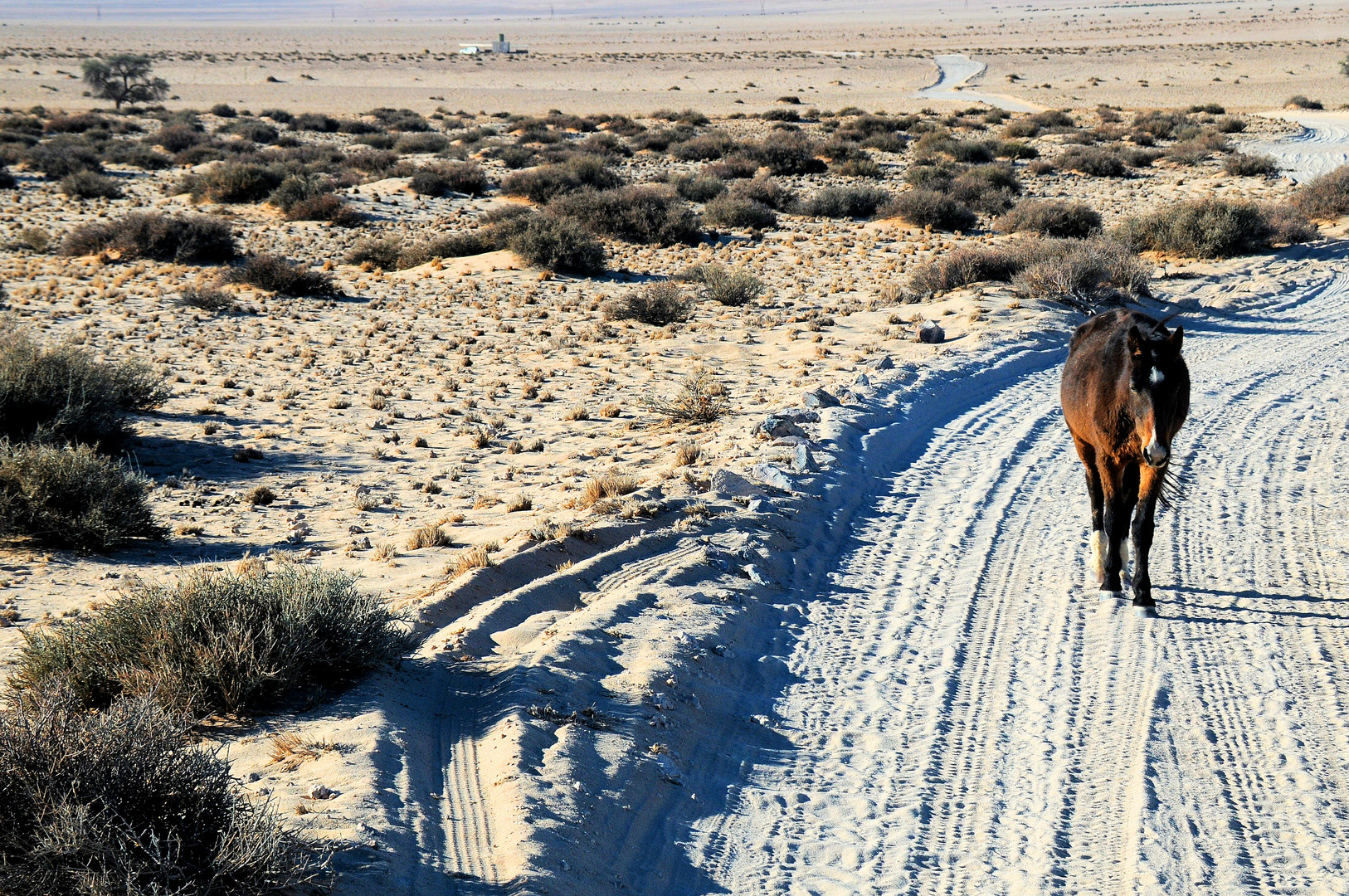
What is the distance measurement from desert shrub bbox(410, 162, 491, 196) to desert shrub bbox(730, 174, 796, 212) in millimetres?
8365

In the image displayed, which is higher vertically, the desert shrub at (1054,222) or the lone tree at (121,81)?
the lone tree at (121,81)

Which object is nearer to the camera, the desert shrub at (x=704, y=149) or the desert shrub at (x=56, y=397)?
the desert shrub at (x=56, y=397)

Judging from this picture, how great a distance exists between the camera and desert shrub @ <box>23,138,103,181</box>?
115 ft

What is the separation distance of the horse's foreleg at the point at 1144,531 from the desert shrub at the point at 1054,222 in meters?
18.2

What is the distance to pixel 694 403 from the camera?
12430mm

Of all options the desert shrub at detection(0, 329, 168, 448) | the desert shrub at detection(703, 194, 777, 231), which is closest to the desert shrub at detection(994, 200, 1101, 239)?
the desert shrub at detection(703, 194, 777, 231)

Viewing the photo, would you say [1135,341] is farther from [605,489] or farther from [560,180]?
[560,180]

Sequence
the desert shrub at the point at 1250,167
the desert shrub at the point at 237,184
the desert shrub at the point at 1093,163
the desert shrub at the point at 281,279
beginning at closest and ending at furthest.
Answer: the desert shrub at the point at 281,279, the desert shrub at the point at 237,184, the desert shrub at the point at 1250,167, the desert shrub at the point at 1093,163

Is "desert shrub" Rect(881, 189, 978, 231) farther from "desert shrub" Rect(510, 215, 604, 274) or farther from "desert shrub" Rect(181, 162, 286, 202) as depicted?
"desert shrub" Rect(181, 162, 286, 202)

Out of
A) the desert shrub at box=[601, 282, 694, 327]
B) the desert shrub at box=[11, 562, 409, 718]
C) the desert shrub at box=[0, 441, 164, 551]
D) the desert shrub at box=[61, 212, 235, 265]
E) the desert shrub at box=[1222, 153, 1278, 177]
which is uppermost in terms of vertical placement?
the desert shrub at box=[1222, 153, 1278, 177]

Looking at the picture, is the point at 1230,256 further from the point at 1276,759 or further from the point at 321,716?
the point at 321,716

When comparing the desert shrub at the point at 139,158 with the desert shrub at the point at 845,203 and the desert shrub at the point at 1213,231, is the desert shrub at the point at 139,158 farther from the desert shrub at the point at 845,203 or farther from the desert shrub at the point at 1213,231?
the desert shrub at the point at 1213,231

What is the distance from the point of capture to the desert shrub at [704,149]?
40.9 m

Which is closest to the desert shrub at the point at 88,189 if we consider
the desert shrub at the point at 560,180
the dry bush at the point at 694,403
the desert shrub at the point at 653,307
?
the desert shrub at the point at 560,180
